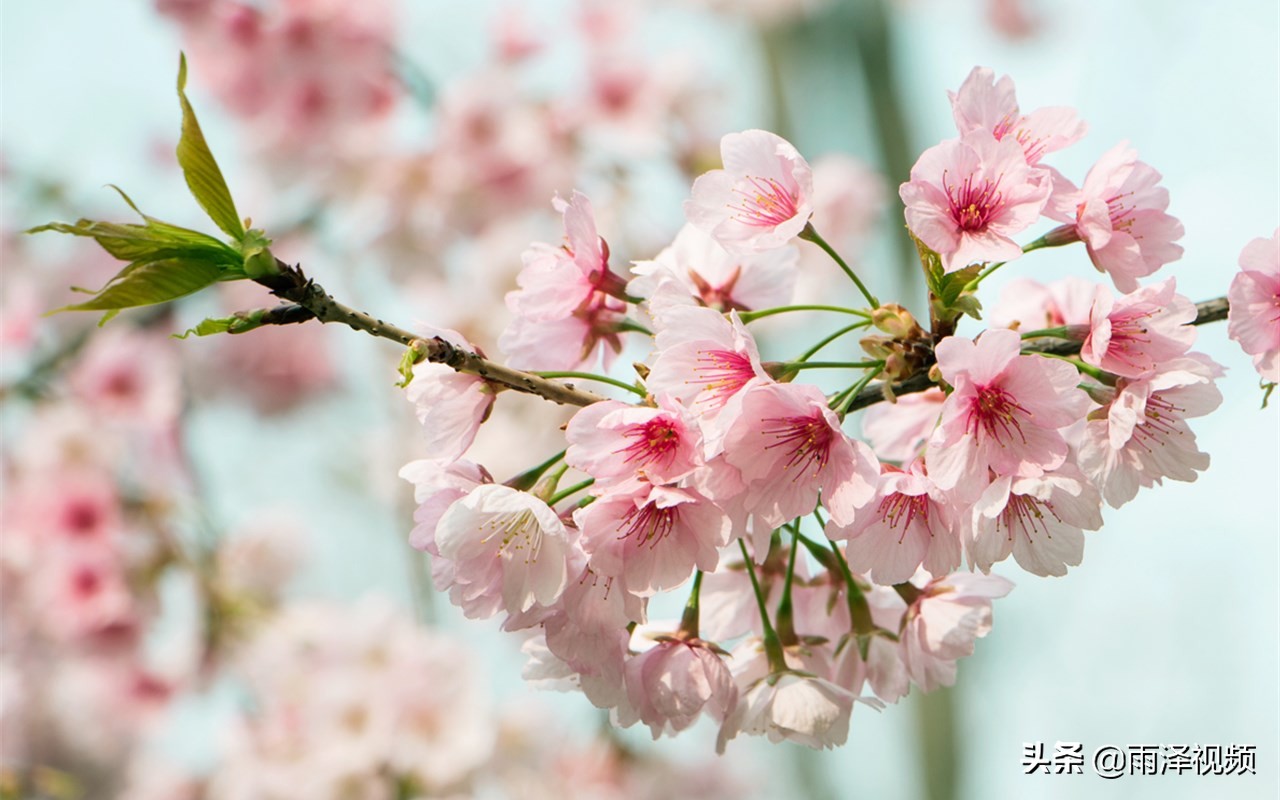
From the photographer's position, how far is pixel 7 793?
185 cm

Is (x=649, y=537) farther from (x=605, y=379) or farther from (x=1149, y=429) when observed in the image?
(x=1149, y=429)

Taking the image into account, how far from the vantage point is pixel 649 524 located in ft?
2.70

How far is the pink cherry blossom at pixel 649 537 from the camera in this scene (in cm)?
81

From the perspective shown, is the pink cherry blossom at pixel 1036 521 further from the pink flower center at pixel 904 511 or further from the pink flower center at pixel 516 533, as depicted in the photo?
the pink flower center at pixel 516 533

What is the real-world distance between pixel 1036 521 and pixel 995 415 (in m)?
0.09

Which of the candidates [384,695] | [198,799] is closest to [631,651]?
[384,695]

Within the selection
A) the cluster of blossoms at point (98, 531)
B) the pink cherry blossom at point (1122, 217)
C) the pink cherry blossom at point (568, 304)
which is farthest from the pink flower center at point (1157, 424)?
the cluster of blossoms at point (98, 531)

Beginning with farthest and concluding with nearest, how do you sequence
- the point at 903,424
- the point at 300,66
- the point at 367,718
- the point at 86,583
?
the point at 300,66 < the point at 86,583 < the point at 367,718 < the point at 903,424

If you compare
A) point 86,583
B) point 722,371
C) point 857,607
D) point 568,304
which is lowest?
point 857,607

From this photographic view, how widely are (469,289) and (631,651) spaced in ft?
8.24

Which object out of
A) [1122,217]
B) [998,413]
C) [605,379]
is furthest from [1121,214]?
[605,379]

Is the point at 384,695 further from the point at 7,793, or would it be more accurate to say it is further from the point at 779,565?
the point at 779,565

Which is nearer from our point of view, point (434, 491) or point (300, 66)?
point (434, 491)

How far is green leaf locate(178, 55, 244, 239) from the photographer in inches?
30.6
